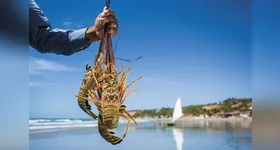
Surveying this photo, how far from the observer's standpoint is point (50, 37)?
2.36 m

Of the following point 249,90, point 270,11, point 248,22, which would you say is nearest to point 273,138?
point 270,11

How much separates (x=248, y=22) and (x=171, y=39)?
1.55 feet

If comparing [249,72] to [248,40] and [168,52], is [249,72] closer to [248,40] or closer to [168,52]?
[248,40]

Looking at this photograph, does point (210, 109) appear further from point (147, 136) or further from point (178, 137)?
point (147, 136)

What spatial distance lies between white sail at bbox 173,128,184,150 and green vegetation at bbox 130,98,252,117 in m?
0.13

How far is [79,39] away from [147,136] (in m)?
0.72

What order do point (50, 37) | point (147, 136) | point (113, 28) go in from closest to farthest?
1. point (50, 37)
2. point (113, 28)
3. point (147, 136)

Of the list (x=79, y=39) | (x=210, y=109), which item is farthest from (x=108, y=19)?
(x=210, y=109)

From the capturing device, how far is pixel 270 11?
159 cm

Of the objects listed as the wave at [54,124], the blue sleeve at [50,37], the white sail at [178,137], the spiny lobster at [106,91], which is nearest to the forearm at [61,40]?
the blue sleeve at [50,37]

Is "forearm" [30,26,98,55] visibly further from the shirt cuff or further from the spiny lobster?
the spiny lobster

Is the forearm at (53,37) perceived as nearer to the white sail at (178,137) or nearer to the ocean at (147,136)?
the ocean at (147,136)

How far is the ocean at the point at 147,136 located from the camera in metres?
2.53

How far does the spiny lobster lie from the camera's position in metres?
2.41
